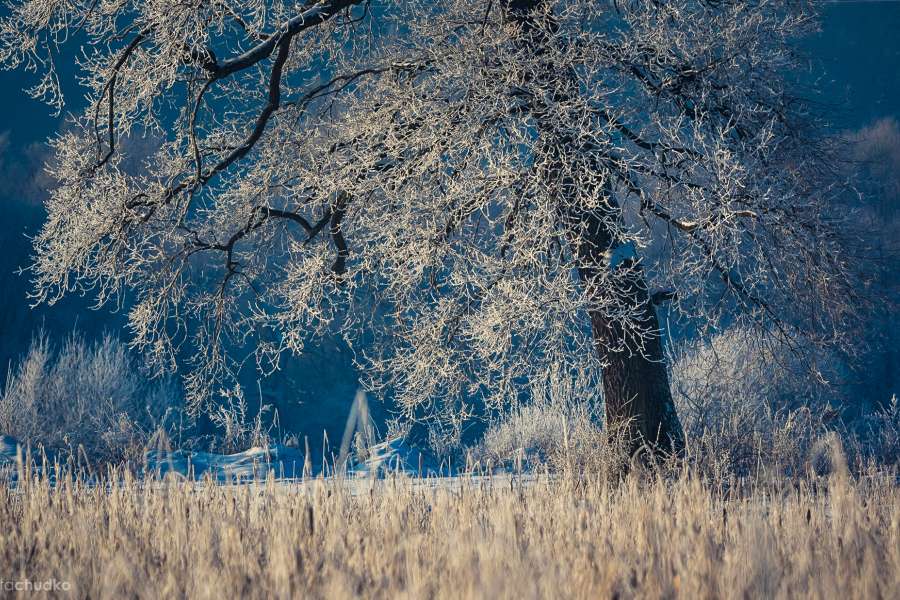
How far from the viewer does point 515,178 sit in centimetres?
700

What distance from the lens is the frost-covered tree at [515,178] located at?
276 inches

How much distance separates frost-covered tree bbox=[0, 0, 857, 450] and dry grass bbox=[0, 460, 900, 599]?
248cm

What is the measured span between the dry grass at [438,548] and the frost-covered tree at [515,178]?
2477 mm

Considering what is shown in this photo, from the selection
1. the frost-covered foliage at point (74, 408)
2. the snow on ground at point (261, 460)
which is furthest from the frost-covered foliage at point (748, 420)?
the frost-covered foliage at point (74, 408)

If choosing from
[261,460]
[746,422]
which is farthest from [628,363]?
[261,460]

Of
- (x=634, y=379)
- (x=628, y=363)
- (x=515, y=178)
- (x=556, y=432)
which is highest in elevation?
(x=515, y=178)

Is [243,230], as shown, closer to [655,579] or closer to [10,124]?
[655,579]

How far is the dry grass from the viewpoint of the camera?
3.02m

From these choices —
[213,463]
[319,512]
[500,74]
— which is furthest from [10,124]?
[319,512]

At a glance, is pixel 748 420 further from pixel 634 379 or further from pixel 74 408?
pixel 74 408

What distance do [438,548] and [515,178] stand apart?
3985 millimetres

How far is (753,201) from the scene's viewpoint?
6.80m

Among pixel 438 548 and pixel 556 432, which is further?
pixel 556 432

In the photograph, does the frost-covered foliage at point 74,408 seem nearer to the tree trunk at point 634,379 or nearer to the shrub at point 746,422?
the tree trunk at point 634,379
